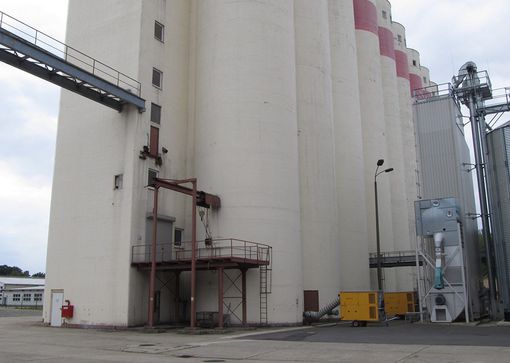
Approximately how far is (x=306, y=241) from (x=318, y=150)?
6.51m

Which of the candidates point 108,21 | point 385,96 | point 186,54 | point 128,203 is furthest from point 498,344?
point 385,96

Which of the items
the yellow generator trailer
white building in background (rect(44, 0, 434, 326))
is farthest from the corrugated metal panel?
the yellow generator trailer

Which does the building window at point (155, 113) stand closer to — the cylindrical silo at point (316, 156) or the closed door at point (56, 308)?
the cylindrical silo at point (316, 156)

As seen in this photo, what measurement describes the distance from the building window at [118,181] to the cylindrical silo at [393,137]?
29150 mm

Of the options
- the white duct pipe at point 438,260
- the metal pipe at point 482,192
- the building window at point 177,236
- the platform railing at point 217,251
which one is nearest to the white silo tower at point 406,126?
the metal pipe at point 482,192

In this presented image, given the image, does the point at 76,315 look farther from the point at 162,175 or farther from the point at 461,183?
the point at 461,183

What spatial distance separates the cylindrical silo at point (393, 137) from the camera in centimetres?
5391

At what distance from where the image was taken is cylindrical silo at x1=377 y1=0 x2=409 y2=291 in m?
53.9

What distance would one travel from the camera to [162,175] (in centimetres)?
3272

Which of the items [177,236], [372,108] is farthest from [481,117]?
[177,236]

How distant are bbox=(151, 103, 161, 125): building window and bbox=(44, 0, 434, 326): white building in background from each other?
Answer: 9.0 inches

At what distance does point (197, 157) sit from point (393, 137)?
96.9 ft

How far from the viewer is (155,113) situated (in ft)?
109

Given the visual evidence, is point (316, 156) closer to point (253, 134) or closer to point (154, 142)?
point (253, 134)
